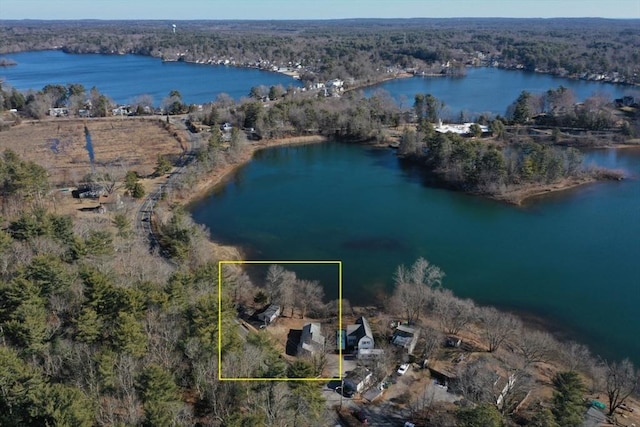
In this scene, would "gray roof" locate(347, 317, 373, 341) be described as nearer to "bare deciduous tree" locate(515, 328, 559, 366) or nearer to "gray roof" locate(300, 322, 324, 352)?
"gray roof" locate(300, 322, 324, 352)

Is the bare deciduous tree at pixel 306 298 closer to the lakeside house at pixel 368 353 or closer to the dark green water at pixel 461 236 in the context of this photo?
the dark green water at pixel 461 236

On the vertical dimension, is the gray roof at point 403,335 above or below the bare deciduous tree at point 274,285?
below

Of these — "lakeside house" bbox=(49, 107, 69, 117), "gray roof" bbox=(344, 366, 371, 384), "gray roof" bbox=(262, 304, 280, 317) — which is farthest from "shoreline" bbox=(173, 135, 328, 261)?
"lakeside house" bbox=(49, 107, 69, 117)

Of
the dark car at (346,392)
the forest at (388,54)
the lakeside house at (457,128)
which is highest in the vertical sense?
the forest at (388,54)

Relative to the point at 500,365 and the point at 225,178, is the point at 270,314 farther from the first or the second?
the point at 225,178

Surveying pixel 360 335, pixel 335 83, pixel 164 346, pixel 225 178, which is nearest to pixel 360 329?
pixel 360 335

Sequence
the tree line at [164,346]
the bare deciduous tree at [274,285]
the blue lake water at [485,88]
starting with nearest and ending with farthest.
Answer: the tree line at [164,346] → the bare deciduous tree at [274,285] → the blue lake water at [485,88]

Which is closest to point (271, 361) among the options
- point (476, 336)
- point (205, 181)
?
point (476, 336)

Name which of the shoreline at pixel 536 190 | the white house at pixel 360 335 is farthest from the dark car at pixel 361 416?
the shoreline at pixel 536 190
